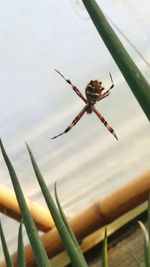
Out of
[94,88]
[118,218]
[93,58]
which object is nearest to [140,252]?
[118,218]

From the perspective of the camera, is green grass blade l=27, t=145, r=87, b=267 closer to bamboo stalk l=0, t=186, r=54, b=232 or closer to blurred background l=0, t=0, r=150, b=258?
bamboo stalk l=0, t=186, r=54, b=232

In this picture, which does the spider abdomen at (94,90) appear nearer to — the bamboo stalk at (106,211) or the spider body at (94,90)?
the spider body at (94,90)

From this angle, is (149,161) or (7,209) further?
(149,161)

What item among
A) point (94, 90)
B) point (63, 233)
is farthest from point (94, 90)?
point (63, 233)

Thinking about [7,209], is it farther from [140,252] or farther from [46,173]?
[46,173]

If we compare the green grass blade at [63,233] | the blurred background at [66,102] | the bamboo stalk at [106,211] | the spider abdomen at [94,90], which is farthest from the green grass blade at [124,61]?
the blurred background at [66,102]

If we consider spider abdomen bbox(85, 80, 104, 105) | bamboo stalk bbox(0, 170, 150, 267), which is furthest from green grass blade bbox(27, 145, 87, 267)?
bamboo stalk bbox(0, 170, 150, 267)
